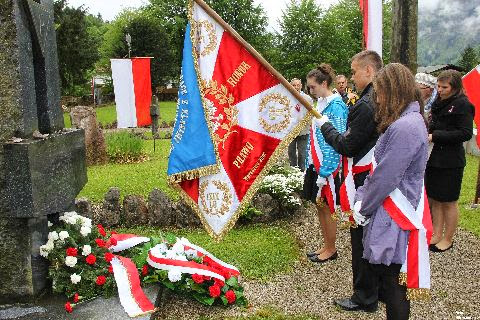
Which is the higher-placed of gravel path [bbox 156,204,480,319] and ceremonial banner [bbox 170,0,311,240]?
ceremonial banner [bbox 170,0,311,240]

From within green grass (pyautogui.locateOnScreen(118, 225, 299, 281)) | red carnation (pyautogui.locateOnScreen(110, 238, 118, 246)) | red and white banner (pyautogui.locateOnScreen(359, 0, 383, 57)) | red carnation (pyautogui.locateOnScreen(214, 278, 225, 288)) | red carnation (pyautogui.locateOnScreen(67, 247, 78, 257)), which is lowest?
green grass (pyautogui.locateOnScreen(118, 225, 299, 281))

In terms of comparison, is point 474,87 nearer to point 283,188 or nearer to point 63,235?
point 283,188

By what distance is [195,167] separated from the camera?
4.44 metres

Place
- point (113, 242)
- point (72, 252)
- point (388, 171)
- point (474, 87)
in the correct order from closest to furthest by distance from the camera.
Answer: point (388, 171), point (72, 252), point (113, 242), point (474, 87)

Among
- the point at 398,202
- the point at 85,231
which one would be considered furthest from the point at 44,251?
the point at 398,202

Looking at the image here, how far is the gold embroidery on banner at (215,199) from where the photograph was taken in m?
4.48

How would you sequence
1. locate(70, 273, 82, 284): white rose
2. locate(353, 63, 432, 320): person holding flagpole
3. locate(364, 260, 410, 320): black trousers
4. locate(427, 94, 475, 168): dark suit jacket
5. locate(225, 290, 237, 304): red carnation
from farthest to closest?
locate(427, 94, 475, 168): dark suit jacket < locate(225, 290, 237, 304): red carnation < locate(70, 273, 82, 284): white rose < locate(364, 260, 410, 320): black trousers < locate(353, 63, 432, 320): person holding flagpole

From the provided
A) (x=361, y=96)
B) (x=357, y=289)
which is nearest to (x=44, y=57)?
(x=361, y=96)

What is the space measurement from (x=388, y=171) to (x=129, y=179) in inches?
322

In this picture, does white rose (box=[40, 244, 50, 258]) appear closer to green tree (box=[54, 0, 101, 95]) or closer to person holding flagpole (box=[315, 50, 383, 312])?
person holding flagpole (box=[315, 50, 383, 312])

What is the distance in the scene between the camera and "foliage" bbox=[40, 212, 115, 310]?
170 inches

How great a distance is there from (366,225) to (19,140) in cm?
275

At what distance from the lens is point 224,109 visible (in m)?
4.41

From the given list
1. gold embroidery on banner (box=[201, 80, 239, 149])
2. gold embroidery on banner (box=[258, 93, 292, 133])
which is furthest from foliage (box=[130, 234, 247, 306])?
gold embroidery on banner (box=[258, 93, 292, 133])
